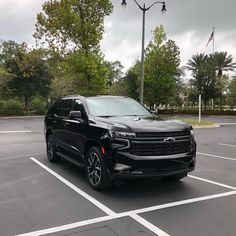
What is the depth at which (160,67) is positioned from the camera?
41844 millimetres

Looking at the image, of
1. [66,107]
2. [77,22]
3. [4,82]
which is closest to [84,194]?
[66,107]

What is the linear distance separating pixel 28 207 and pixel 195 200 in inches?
109

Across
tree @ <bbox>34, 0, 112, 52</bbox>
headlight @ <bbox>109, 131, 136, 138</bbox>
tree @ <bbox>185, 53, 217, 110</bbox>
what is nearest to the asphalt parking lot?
headlight @ <bbox>109, 131, 136, 138</bbox>

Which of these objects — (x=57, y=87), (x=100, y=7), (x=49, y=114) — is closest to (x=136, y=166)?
(x=49, y=114)

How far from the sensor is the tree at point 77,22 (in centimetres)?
2239

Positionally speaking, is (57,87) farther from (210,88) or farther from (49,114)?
(49,114)

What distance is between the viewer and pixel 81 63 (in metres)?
22.5

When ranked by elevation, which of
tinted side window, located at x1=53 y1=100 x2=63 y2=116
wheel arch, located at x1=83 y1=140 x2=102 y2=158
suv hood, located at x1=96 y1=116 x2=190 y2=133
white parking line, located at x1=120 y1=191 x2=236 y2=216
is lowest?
white parking line, located at x1=120 y1=191 x2=236 y2=216

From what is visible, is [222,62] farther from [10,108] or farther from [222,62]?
[10,108]

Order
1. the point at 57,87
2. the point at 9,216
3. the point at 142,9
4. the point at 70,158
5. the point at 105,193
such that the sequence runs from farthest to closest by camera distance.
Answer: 1. the point at 57,87
2. the point at 142,9
3. the point at 70,158
4. the point at 105,193
5. the point at 9,216

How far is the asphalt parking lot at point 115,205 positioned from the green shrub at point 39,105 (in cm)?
3404

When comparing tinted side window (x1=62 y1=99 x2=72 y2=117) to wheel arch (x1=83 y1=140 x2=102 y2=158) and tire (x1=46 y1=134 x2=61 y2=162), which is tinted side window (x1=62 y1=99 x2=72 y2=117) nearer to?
tire (x1=46 y1=134 x2=61 y2=162)

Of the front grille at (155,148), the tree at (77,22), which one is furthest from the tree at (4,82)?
the front grille at (155,148)

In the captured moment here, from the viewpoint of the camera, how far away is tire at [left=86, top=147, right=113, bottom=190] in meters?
5.59
